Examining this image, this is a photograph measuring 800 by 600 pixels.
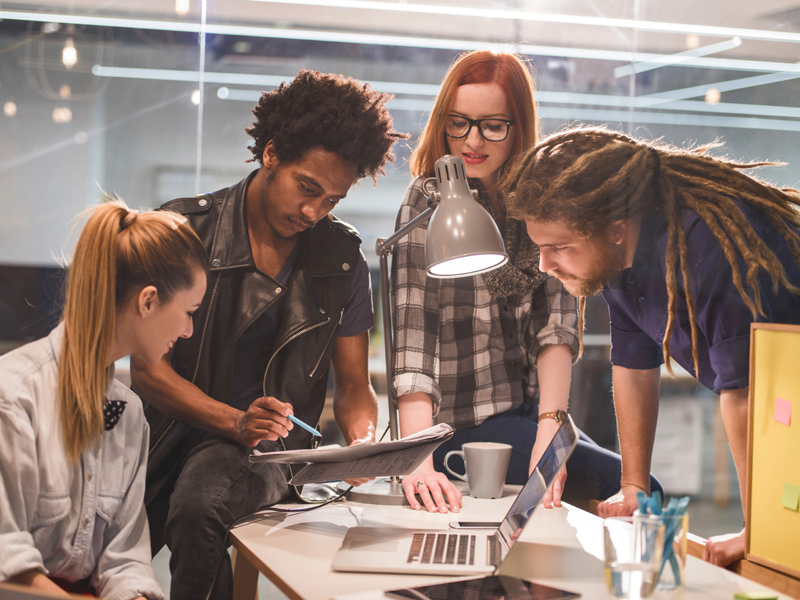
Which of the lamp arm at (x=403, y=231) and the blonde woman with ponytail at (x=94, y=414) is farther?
the lamp arm at (x=403, y=231)

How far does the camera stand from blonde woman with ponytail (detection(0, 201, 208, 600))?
95 centimetres

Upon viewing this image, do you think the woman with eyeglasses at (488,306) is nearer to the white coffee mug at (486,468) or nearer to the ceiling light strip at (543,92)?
the white coffee mug at (486,468)

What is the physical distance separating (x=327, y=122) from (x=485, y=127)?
378 mm

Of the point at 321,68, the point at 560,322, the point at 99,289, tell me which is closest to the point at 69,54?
the point at 321,68

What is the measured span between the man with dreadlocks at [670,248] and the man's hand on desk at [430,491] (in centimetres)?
32

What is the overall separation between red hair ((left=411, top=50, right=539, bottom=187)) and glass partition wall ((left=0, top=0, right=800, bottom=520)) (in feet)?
2.31

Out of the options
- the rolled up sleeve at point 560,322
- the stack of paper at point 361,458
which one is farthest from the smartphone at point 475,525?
the rolled up sleeve at point 560,322

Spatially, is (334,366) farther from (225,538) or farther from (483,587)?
(483,587)

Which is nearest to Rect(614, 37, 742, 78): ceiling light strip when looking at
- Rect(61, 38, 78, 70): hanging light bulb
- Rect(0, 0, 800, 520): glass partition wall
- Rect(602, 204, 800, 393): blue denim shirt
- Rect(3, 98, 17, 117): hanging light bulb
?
Rect(0, 0, 800, 520): glass partition wall

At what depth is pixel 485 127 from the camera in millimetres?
1719

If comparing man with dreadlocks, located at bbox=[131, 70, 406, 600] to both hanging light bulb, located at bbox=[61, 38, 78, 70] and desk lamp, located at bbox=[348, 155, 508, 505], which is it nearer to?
desk lamp, located at bbox=[348, 155, 508, 505]

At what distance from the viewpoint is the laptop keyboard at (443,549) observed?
103 centimetres

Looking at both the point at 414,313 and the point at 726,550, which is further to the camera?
the point at 414,313

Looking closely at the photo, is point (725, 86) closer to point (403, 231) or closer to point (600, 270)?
point (600, 270)
